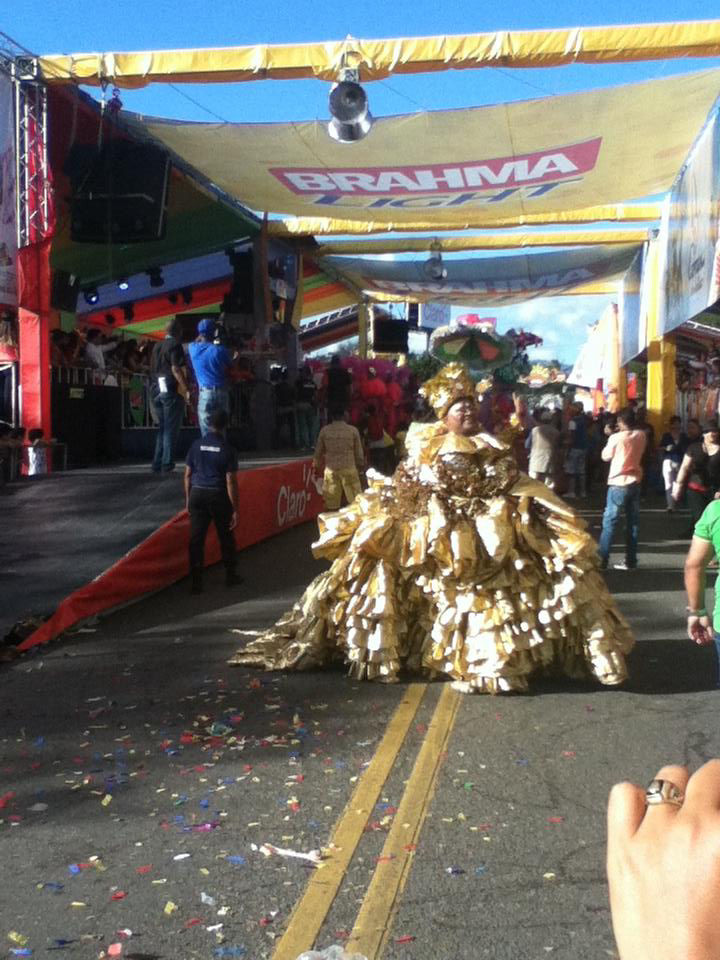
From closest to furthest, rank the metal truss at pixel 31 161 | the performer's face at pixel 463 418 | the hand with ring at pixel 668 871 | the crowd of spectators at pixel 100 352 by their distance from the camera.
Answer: the hand with ring at pixel 668 871, the performer's face at pixel 463 418, the metal truss at pixel 31 161, the crowd of spectators at pixel 100 352

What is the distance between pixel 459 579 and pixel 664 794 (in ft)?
16.5

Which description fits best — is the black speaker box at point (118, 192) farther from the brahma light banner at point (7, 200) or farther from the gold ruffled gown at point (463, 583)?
the gold ruffled gown at point (463, 583)

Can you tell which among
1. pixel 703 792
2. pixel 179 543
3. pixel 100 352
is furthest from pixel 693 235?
pixel 703 792

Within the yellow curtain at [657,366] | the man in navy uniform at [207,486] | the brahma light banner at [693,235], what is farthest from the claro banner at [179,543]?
the yellow curtain at [657,366]

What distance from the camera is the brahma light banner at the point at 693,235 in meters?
11.9

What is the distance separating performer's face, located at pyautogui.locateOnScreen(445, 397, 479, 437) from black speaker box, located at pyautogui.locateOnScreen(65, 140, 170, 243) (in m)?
8.07

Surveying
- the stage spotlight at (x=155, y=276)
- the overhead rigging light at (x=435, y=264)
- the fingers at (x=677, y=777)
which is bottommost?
the fingers at (x=677, y=777)

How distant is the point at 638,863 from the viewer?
1.05 meters

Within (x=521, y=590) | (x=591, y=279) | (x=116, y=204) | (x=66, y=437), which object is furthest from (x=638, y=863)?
(x=591, y=279)

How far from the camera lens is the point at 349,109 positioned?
1161cm

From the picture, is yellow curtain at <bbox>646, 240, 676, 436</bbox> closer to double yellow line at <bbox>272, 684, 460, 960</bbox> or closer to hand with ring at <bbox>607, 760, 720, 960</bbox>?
double yellow line at <bbox>272, 684, 460, 960</bbox>

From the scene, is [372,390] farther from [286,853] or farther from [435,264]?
[286,853]

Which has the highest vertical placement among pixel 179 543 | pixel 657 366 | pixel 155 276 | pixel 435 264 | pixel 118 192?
pixel 435 264

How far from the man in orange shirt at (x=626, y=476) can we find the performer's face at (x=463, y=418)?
4657 mm
